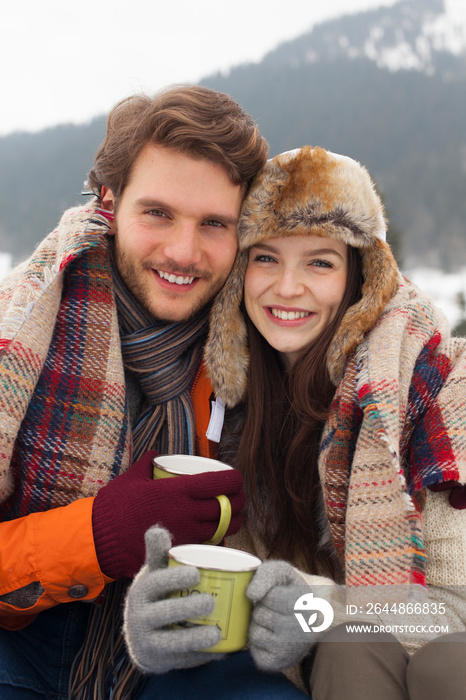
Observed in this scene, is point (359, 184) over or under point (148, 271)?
over

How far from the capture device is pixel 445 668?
116 cm

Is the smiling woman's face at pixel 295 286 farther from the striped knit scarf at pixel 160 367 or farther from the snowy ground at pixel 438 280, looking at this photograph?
the snowy ground at pixel 438 280

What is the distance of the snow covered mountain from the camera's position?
8688 cm

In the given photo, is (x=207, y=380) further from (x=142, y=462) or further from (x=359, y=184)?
(x=359, y=184)

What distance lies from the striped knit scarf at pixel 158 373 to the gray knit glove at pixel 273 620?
844 millimetres

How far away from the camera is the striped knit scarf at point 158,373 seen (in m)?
2.13

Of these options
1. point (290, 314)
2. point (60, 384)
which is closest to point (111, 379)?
point (60, 384)

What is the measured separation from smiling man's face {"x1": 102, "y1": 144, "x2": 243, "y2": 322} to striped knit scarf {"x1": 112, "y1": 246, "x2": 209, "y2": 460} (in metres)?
0.06

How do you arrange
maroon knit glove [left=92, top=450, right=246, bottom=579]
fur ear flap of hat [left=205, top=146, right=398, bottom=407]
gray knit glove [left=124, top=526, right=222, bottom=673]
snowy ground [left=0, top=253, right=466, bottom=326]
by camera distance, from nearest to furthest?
gray knit glove [left=124, top=526, right=222, bottom=673], maroon knit glove [left=92, top=450, right=246, bottom=579], fur ear flap of hat [left=205, top=146, right=398, bottom=407], snowy ground [left=0, top=253, right=466, bottom=326]

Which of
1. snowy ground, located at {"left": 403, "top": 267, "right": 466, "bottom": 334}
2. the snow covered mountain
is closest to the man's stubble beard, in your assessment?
snowy ground, located at {"left": 403, "top": 267, "right": 466, "bottom": 334}

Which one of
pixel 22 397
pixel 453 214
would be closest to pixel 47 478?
pixel 22 397

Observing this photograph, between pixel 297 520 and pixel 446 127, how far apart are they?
73.9m

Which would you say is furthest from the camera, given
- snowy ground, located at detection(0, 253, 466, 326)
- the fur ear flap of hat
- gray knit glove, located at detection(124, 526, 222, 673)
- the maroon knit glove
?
snowy ground, located at detection(0, 253, 466, 326)

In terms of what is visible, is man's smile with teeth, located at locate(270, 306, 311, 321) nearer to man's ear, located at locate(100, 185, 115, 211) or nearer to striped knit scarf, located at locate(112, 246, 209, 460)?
striped knit scarf, located at locate(112, 246, 209, 460)
